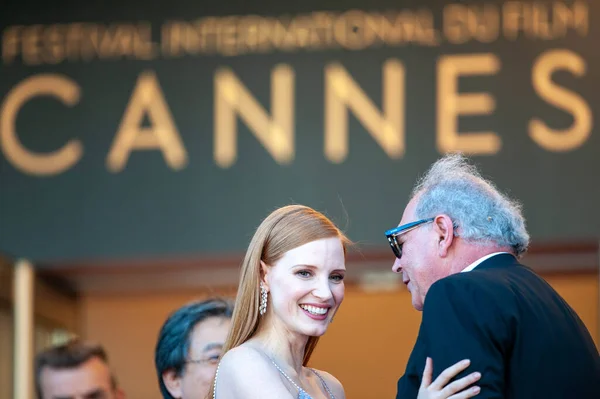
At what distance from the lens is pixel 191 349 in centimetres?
362

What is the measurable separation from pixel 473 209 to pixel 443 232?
0.32 feet

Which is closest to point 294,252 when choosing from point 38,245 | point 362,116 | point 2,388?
point 362,116

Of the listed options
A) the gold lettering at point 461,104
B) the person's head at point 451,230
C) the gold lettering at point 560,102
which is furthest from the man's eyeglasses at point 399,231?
the gold lettering at point 560,102

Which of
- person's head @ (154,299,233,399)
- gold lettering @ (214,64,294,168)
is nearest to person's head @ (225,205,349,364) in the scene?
person's head @ (154,299,233,399)

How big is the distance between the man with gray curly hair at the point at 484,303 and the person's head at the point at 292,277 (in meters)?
0.20

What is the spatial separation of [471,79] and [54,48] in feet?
8.29

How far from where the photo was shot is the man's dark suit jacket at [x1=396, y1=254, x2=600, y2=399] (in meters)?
2.56

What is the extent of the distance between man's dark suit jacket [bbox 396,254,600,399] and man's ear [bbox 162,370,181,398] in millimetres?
1128

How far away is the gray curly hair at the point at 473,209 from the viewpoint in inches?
113

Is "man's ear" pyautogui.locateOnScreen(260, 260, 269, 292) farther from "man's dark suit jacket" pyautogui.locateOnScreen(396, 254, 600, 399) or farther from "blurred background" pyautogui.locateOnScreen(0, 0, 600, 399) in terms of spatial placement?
"blurred background" pyautogui.locateOnScreen(0, 0, 600, 399)

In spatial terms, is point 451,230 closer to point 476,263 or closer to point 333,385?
point 476,263

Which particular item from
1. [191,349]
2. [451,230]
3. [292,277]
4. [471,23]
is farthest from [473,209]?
[471,23]

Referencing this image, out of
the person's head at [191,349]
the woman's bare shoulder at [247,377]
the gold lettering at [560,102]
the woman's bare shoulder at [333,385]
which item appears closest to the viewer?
the woman's bare shoulder at [247,377]

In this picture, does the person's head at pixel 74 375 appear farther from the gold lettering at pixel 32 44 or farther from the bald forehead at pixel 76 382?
the gold lettering at pixel 32 44
